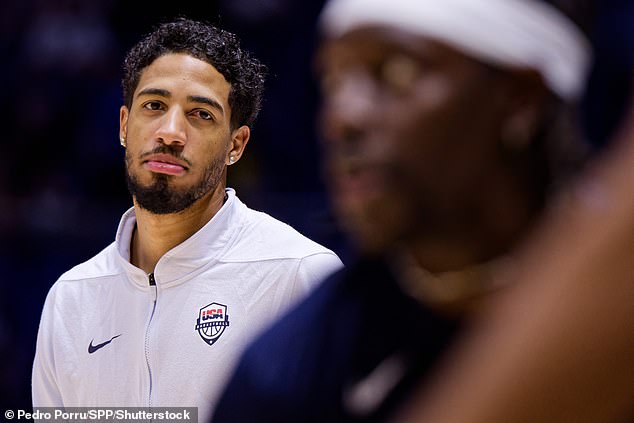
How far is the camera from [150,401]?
3105 mm

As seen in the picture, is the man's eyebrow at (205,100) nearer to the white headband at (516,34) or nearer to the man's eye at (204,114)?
the man's eye at (204,114)

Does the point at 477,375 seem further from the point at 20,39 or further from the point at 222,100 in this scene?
the point at 20,39

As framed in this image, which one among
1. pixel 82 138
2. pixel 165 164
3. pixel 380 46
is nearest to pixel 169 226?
pixel 165 164

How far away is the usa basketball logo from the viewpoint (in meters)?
3.14

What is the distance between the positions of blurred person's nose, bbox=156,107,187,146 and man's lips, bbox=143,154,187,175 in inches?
2.1

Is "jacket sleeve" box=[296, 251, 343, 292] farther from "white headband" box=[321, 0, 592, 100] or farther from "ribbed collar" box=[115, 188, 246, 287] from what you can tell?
"white headband" box=[321, 0, 592, 100]

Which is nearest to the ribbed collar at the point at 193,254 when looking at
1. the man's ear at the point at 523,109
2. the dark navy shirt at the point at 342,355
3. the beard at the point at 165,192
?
the beard at the point at 165,192

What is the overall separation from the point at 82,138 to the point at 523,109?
5773 millimetres

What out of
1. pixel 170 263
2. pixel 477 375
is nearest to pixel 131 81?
pixel 170 263

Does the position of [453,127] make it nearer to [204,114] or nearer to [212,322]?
[212,322]

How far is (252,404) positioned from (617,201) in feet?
2.38

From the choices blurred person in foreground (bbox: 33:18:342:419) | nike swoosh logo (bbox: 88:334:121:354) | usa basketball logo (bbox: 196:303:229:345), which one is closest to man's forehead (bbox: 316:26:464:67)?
blurred person in foreground (bbox: 33:18:342:419)

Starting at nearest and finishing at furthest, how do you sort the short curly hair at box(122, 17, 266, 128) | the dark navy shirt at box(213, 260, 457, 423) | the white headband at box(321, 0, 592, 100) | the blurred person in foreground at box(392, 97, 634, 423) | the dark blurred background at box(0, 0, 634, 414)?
the blurred person in foreground at box(392, 97, 634, 423)
the white headband at box(321, 0, 592, 100)
the dark navy shirt at box(213, 260, 457, 423)
the short curly hair at box(122, 17, 266, 128)
the dark blurred background at box(0, 0, 634, 414)

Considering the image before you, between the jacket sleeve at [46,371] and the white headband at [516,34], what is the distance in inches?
109
